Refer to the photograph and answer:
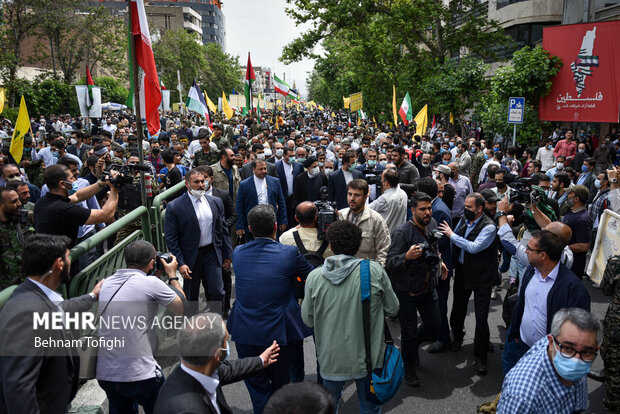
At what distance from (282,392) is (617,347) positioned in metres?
3.16

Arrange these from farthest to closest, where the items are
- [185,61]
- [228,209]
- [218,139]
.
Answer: [185,61] → [218,139] → [228,209]

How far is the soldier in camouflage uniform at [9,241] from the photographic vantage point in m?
4.25

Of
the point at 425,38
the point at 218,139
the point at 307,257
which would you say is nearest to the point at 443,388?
the point at 307,257

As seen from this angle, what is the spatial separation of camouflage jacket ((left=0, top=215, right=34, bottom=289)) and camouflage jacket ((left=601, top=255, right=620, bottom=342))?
16.2ft

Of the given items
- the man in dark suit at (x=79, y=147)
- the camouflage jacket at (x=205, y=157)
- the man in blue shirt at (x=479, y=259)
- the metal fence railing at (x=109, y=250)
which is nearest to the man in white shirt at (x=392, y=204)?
the man in blue shirt at (x=479, y=259)

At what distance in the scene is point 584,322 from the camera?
2.51 m

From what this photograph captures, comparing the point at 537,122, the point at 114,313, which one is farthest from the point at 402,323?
the point at 537,122

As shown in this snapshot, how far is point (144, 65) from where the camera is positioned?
640 cm

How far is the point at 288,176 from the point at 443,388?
5.32 meters

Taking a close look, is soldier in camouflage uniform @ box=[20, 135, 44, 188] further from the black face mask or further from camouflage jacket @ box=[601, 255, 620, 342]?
camouflage jacket @ box=[601, 255, 620, 342]

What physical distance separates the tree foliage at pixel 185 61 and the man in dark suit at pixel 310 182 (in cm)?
3572

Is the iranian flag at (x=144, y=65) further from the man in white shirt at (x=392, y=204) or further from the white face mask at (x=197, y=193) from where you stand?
the man in white shirt at (x=392, y=204)

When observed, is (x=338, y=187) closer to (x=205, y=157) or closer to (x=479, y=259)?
(x=205, y=157)

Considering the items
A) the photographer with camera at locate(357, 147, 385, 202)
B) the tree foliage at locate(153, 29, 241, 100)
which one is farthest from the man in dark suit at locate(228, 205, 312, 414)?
the tree foliage at locate(153, 29, 241, 100)
